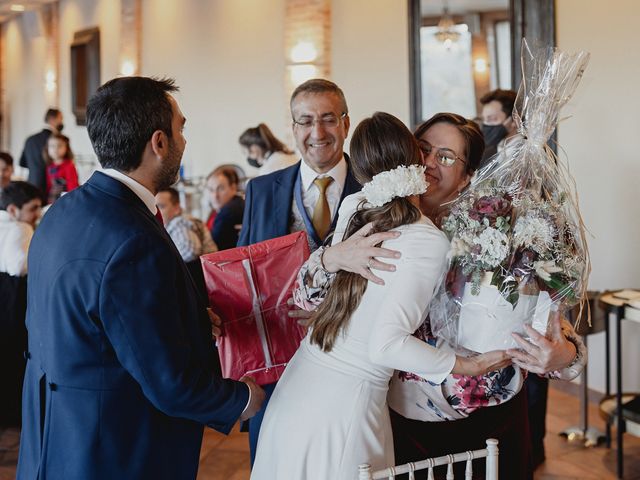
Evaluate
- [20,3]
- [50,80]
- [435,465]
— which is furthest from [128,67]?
[435,465]

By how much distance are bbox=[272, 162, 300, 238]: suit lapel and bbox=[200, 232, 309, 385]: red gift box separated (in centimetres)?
46

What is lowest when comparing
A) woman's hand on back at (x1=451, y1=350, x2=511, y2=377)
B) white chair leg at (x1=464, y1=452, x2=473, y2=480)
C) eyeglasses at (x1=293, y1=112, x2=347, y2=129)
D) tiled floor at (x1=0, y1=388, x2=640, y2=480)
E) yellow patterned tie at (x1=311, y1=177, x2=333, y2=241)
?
tiled floor at (x1=0, y1=388, x2=640, y2=480)

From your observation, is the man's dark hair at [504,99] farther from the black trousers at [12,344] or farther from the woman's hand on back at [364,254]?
the woman's hand on back at [364,254]

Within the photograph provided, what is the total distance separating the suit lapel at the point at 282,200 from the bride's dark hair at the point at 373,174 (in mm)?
967

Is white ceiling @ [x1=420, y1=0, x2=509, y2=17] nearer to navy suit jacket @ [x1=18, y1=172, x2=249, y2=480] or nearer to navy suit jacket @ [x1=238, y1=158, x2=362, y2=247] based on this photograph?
navy suit jacket @ [x1=238, y1=158, x2=362, y2=247]

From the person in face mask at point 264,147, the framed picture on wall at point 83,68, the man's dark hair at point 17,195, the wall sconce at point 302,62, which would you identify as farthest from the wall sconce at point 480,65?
the framed picture on wall at point 83,68

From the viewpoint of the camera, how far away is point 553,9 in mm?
5141

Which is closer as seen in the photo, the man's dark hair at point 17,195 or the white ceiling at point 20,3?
the man's dark hair at point 17,195

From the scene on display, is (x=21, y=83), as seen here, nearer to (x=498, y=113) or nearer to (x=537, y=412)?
(x=498, y=113)

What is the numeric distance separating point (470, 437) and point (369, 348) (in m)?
0.53

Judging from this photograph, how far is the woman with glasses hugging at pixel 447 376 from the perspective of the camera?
186 cm

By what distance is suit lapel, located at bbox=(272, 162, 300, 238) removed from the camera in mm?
2840

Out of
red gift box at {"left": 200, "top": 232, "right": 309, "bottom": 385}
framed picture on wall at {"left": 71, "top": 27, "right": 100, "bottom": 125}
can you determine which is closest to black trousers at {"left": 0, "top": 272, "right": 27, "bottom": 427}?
red gift box at {"left": 200, "top": 232, "right": 309, "bottom": 385}

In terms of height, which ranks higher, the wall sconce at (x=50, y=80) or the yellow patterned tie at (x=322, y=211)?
the wall sconce at (x=50, y=80)
